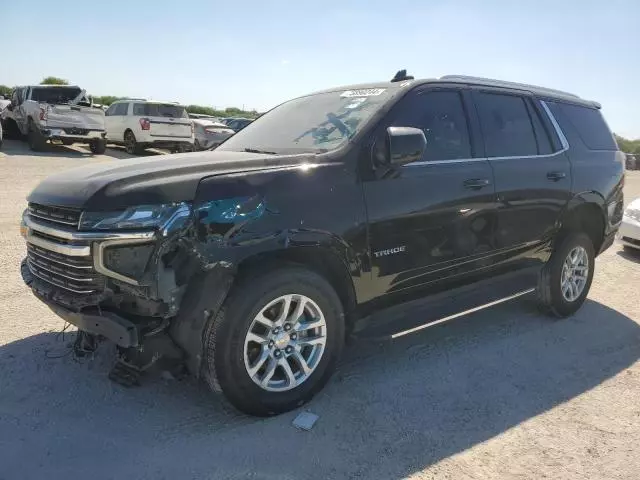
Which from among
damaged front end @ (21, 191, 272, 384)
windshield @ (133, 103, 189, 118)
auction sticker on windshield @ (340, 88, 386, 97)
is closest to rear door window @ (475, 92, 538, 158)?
auction sticker on windshield @ (340, 88, 386, 97)

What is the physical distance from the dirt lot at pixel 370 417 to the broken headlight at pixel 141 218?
45.0 inches

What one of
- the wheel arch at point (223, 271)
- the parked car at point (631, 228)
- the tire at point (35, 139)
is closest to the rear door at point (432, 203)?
the wheel arch at point (223, 271)

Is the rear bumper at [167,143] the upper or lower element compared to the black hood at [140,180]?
lower

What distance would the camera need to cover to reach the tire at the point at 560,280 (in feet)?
15.9

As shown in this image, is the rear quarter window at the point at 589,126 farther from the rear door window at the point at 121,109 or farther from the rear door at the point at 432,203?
the rear door window at the point at 121,109

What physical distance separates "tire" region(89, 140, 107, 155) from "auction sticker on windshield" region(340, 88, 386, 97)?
14.7 m

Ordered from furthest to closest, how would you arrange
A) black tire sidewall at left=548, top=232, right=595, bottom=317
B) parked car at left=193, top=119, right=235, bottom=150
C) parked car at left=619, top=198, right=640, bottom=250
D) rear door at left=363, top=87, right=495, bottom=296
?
parked car at left=193, top=119, right=235, bottom=150 → parked car at left=619, top=198, right=640, bottom=250 → black tire sidewall at left=548, top=232, right=595, bottom=317 → rear door at left=363, top=87, right=495, bottom=296

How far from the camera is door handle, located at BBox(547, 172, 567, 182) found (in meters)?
4.60

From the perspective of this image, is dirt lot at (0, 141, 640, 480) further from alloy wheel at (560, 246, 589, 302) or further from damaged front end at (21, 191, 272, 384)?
alloy wheel at (560, 246, 589, 302)

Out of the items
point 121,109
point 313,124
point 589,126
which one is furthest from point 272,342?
point 121,109

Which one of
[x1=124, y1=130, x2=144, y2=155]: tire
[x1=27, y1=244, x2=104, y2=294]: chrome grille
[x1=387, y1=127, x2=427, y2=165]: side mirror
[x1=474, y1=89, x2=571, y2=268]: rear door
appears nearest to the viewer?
[x1=27, y1=244, x2=104, y2=294]: chrome grille

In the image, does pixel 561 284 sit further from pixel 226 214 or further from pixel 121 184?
pixel 121 184

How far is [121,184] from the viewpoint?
2.83 meters

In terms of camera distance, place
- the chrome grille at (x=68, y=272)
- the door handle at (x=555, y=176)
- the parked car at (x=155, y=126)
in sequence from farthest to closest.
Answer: the parked car at (x=155, y=126)
the door handle at (x=555, y=176)
the chrome grille at (x=68, y=272)
